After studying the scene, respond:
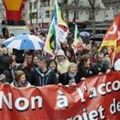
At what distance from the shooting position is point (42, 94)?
797 cm

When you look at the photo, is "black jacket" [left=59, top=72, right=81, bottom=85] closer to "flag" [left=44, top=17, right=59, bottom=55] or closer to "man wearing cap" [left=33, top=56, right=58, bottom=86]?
"man wearing cap" [left=33, top=56, right=58, bottom=86]

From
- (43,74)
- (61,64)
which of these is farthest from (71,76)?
(61,64)

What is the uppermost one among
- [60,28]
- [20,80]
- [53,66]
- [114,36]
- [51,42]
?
[114,36]

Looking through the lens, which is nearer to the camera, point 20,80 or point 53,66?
point 20,80

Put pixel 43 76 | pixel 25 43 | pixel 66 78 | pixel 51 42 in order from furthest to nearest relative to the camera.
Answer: pixel 51 42
pixel 25 43
pixel 66 78
pixel 43 76

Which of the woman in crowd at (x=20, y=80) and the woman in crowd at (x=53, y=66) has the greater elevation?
the woman in crowd at (x=20, y=80)

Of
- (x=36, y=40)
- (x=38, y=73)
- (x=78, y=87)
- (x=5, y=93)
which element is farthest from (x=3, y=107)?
(x=36, y=40)

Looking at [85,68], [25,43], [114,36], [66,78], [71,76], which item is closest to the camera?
[71,76]

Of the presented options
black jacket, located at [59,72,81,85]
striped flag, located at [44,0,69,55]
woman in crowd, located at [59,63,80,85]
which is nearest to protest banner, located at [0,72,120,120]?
Answer: woman in crowd, located at [59,63,80,85]

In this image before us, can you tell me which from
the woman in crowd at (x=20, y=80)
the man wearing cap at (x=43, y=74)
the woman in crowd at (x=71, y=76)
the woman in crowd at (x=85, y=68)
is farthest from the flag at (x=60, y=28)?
the woman in crowd at (x=20, y=80)

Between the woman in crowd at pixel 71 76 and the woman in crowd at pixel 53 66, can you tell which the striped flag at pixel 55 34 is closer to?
the woman in crowd at pixel 53 66

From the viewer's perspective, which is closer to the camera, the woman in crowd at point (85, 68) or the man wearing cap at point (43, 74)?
the man wearing cap at point (43, 74)

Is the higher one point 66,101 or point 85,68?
point 66,101

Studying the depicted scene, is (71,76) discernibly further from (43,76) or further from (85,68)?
(85,68)
